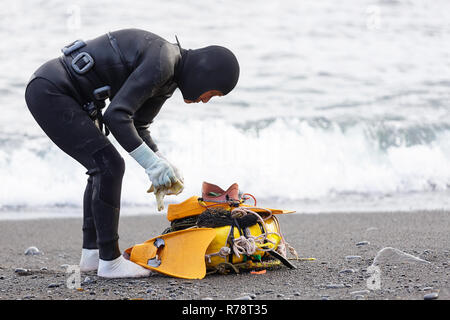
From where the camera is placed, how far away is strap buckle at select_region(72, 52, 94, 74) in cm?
377

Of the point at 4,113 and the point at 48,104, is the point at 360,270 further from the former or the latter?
the point at 4,113

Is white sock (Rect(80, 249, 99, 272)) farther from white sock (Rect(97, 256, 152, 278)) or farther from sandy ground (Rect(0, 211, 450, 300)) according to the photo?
white sock (Rect(97, 256, 152, 278))

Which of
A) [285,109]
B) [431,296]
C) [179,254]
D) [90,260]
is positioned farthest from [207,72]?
[285,109]

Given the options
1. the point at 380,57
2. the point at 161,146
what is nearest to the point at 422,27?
the point at 380,57

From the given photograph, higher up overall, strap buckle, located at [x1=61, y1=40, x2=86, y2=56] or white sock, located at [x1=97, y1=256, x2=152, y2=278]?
strap buckle, located at [x1=61, y1=40, x2=86, y2=56]

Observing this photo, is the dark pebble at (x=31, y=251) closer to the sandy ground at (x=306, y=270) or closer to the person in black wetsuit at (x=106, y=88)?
the sandy ground at (x=306, y=270)

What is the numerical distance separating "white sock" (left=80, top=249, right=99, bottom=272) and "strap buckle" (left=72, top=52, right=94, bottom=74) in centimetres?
138

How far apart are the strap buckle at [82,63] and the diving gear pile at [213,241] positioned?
1160 mm

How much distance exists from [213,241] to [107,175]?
840 mm

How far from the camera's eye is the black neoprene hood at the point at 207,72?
12.3ft

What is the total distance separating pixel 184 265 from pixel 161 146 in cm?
780

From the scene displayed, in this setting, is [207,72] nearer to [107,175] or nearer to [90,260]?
[107,175]
